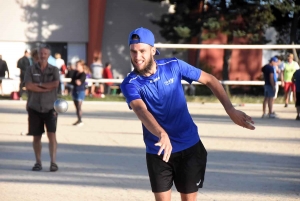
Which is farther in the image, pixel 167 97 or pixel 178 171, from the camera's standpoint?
pixel 178 171

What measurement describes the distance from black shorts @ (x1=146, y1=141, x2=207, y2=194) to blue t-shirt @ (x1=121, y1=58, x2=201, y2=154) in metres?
0.06

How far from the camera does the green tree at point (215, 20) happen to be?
117ft

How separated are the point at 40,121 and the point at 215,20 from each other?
25.7m

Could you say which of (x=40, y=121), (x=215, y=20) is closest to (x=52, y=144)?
(x=40, y=121)

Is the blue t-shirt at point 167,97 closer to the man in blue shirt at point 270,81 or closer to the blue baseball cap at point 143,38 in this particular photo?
the blue baseball cap at point 143,38

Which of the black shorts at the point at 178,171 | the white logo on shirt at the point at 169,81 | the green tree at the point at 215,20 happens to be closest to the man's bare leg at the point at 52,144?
the black shorts at the point at 178,171

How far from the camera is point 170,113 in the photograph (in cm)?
568

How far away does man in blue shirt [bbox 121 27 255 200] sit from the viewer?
5.52 meters

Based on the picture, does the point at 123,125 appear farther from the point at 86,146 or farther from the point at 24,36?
the point at 24,36

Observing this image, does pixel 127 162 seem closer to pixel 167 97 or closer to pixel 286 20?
pixel 167 97

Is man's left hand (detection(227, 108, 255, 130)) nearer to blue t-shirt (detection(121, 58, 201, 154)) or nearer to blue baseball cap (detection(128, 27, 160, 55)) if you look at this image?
blue t-shirt (detection(121, 58, 201, 154))

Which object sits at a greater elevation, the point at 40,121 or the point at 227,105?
the point at 227,105

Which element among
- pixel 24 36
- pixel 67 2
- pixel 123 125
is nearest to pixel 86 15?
pixel 67 2

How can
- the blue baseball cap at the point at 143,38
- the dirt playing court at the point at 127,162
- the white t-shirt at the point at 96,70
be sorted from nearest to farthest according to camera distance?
1. the blue baseball cap at the point at 143,38
2. the dirt playing court at the point at 127,162
3. the white t-shirt at the point at 96,70
